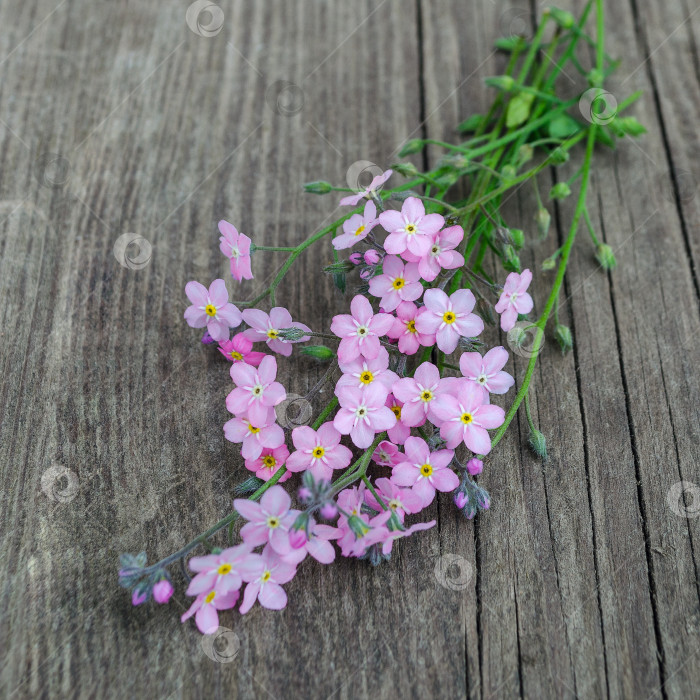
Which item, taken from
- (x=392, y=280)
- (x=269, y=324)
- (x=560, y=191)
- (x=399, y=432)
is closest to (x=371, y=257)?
(x=392, y=280)

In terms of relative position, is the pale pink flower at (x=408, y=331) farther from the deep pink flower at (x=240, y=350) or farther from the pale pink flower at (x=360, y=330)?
the deep pink flower at (x=240, y=350)

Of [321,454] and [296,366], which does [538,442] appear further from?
[296,366]

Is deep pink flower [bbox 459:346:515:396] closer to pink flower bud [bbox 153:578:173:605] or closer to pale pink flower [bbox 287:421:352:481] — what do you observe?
pale pink flower [bbox 287:421:352:481]

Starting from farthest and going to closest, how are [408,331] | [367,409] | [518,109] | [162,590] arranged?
[518,109], [408,331], [367,409], [162,590]

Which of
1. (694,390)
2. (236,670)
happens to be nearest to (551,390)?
(694,390)

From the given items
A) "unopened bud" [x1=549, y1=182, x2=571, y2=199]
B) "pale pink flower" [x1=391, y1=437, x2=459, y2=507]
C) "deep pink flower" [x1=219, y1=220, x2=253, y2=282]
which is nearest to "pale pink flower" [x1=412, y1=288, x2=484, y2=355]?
"pale pink flower" [x1=391, y1=437, x2=459, y2=507]

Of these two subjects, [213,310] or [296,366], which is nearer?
[213,310]
